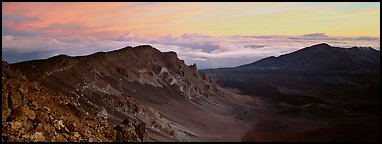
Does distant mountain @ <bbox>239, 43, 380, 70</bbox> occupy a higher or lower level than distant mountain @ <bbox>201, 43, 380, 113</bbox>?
higher

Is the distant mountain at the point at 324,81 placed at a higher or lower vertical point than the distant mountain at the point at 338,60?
lower

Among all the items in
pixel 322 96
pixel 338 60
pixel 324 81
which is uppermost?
pixel 338 60

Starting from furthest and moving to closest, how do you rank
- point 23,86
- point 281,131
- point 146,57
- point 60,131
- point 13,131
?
point 146,57 → point 281,131 → point 23,86 → point 60,131 → point 13,131

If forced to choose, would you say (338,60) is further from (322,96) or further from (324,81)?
(322,96)

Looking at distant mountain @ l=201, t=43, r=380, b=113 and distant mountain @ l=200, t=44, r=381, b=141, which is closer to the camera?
distant mountain @ l=200, t=44, r=381, b=141

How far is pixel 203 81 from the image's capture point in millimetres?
97250

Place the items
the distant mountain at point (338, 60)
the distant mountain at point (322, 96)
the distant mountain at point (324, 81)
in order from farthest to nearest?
the distant mountain at point (338, 60), the distant mountain at point (324, 81), the distant mountain at point (322, 96)

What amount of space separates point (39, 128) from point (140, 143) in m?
10.3

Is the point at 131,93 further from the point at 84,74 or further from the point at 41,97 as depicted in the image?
the point at 41,97

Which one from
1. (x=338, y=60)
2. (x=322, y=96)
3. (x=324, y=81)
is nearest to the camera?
(x=322, y=96)

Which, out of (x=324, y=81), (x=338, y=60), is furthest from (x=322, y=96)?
(x=338, y=60)

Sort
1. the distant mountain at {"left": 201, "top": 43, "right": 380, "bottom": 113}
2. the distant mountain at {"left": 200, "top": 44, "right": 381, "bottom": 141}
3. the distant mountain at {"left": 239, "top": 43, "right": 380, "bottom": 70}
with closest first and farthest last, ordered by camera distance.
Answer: the distant mountain at {"left": 200, "top": 44, "right": 381, "bottom": 141}
the distant mountain at {"left": 201, "top": 43, "right": 380, "bottom": 113}
the distant mountain at {"left": 239, "top": 43, "right": 380, "bottom": 70}

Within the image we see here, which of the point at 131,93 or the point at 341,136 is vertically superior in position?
the point at 131,93

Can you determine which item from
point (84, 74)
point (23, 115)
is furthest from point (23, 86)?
point (84, 74)
